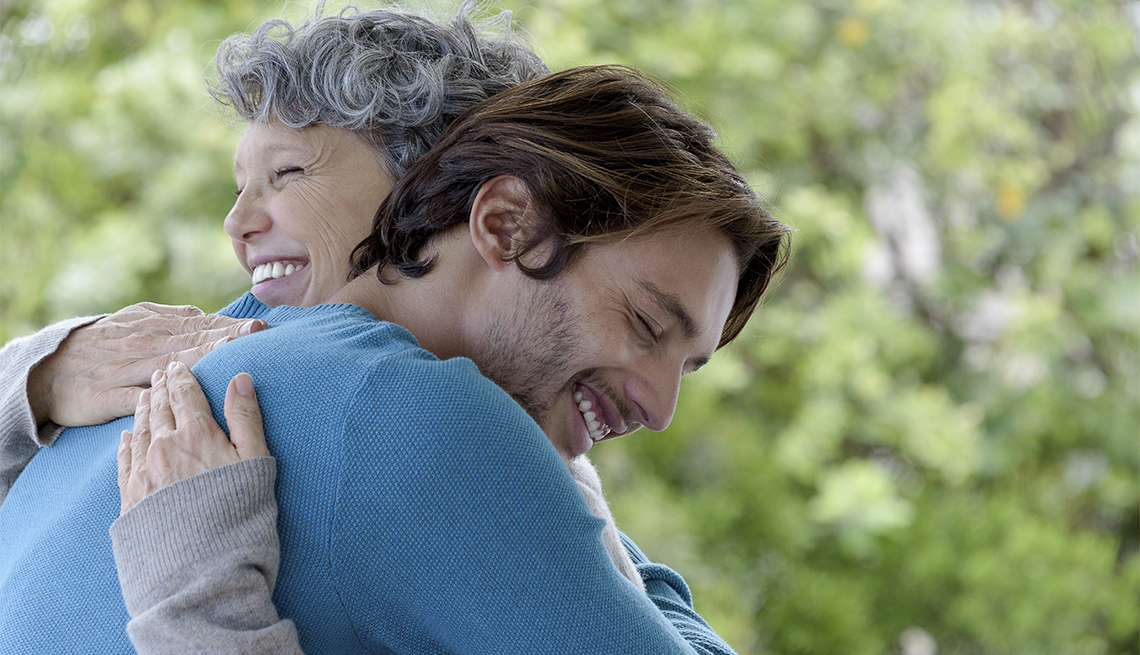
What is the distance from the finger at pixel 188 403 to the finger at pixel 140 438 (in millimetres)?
27

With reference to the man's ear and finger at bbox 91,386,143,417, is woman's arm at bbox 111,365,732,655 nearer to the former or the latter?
finger at bbox 91,386,143,417

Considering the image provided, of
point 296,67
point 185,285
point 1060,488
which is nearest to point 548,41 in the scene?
point 185,285

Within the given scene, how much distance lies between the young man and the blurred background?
1.71 m

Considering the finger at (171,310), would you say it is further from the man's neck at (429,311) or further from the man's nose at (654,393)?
the man's nose at (654,393)

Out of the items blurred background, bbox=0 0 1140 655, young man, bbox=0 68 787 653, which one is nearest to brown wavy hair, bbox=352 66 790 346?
young man, bbox=0 68 787 653

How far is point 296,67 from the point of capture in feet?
4.14

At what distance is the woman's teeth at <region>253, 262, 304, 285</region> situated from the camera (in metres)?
1.26

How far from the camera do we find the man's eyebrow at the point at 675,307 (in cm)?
110

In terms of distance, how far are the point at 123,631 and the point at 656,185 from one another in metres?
0.68

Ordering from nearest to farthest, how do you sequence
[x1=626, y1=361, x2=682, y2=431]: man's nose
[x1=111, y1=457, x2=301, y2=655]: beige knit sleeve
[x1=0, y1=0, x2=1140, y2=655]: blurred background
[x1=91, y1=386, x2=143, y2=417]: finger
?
[x1=111, y1=457, x2=301, y2=655]: beige knit sleeve → [x1=91, y1=386, x2=143, y2=417]: finger → [x1=626, y1=361, x2=682, y2=431]: man's nose → [x1=0, y1=0, x2=1140, y2=655]: blurred background

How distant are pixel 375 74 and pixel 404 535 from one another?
2.16 ft

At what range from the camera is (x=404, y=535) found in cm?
→ 78

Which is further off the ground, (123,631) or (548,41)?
(548,41)

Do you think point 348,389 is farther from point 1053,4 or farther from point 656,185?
point 1053,4
